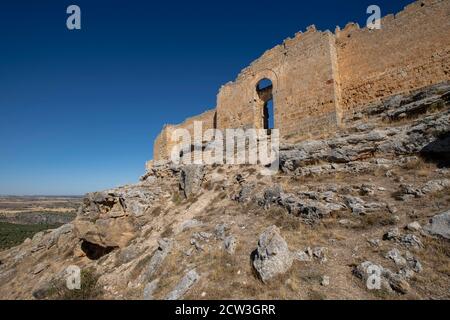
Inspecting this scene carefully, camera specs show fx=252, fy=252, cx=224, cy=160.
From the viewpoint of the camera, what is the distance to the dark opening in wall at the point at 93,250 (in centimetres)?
972

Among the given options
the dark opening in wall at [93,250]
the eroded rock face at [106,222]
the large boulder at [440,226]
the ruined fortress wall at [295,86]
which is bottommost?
the dark opening in wall at [93,250]

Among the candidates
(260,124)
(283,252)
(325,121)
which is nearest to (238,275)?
(283,252)

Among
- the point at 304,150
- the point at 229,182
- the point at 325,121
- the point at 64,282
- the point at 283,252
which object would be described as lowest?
the point at 64,282

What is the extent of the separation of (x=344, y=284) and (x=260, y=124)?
12.1 metres

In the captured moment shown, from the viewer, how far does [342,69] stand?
1218 centimetres

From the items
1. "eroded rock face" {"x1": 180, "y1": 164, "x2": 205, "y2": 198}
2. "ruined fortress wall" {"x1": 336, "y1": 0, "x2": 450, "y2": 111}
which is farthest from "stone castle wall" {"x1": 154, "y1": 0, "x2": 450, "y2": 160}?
"eroded rock face" {"x1": 180, "y1": 164, "x2": 205, "y2": 198}

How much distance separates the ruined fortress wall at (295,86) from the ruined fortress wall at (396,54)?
2.85 ft

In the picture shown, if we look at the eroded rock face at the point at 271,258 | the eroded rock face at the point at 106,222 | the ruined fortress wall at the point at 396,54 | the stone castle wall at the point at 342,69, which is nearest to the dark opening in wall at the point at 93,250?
the eroded rock face at the point at 106,222

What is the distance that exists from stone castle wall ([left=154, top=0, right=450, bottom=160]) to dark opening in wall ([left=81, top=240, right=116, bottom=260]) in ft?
30.4

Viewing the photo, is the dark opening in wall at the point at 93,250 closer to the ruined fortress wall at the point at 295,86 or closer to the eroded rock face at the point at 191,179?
the eroded rock face at the point at 191,179

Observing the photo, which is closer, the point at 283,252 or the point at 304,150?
the point at 283,252

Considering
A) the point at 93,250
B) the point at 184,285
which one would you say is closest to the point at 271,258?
the point at 184,285

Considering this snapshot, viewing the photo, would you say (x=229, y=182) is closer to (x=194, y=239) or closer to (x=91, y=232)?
(x=194, y=239)
